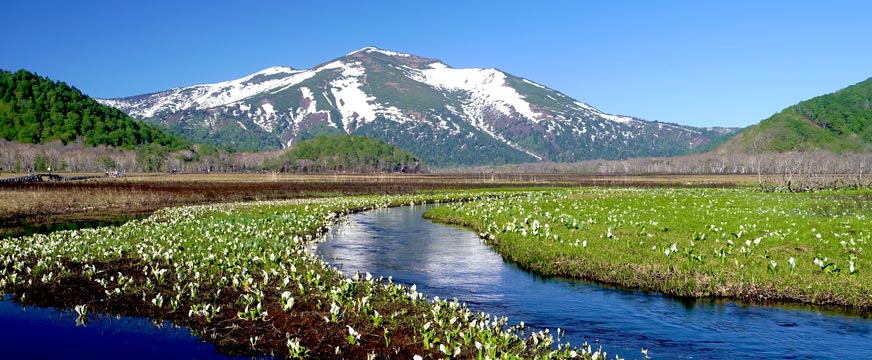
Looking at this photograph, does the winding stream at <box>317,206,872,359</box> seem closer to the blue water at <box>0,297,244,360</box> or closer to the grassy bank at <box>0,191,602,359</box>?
the grassy bank at <box>0,191,602,359</box>

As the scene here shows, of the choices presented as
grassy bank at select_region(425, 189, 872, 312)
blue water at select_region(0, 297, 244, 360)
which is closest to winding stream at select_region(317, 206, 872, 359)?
grassy bank at select_region(425, 189, 872, 312)

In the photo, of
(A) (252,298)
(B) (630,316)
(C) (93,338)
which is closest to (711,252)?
(B) (630,316)

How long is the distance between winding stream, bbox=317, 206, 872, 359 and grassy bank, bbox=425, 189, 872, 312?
1173 millimetres

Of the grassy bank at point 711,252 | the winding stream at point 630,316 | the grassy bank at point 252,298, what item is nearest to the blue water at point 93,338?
the grassy bank at point 252,298

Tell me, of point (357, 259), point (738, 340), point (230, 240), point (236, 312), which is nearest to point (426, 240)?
point (357, 259)

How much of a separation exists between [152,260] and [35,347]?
9331mm

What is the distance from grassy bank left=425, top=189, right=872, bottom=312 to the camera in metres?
20.5

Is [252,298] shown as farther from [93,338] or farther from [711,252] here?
[711,252]

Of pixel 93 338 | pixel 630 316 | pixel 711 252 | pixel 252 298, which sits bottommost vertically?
pixel 93 338

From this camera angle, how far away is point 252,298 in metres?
18.0

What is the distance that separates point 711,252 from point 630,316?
863cm

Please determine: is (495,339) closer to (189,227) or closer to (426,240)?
(426,240)

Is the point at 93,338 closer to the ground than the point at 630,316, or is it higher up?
closer to the ground

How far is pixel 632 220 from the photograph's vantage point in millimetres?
36250
